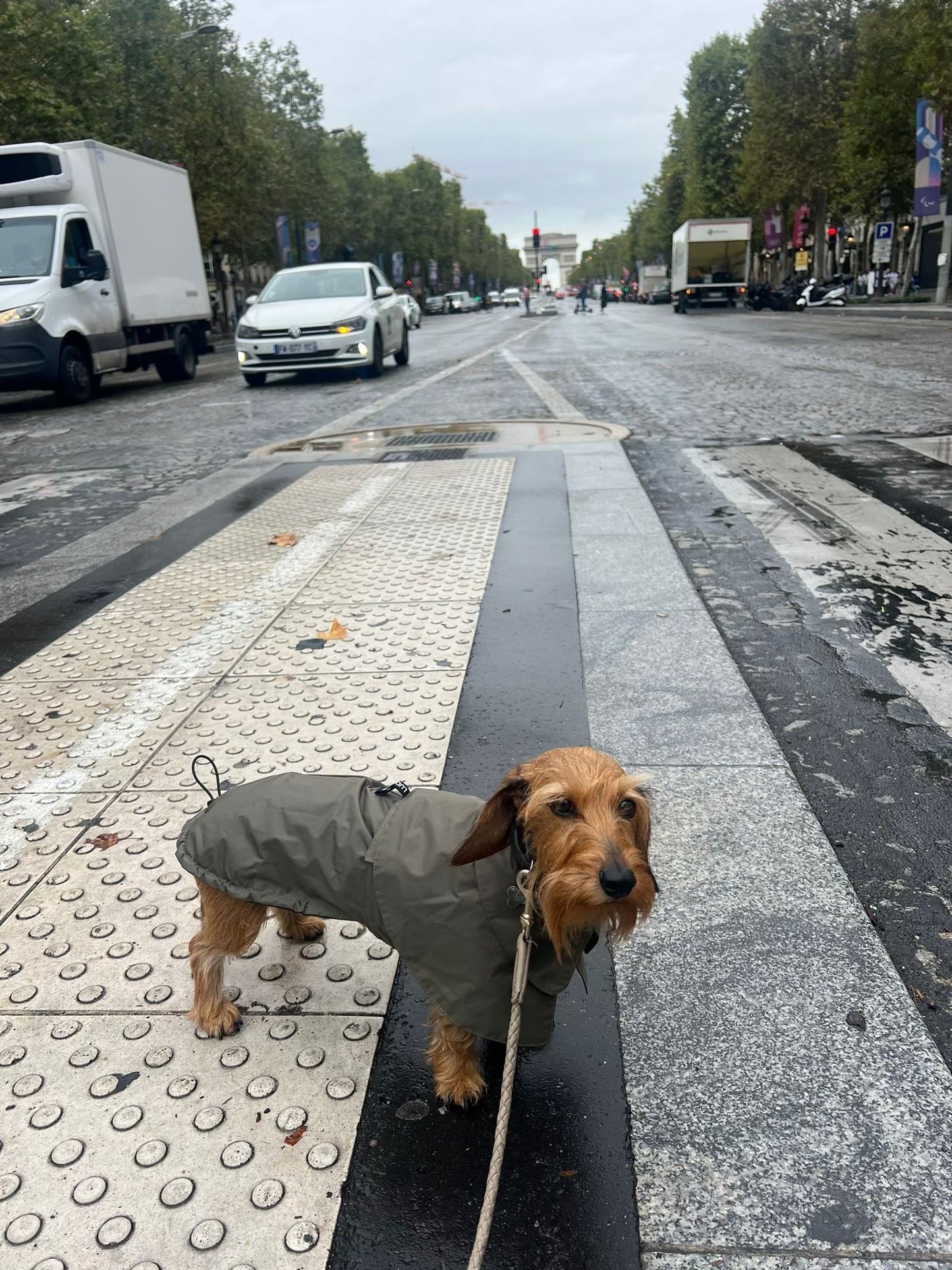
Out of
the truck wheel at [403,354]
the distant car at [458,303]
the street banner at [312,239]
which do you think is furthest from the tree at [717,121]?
the truck wheel at [403,354]

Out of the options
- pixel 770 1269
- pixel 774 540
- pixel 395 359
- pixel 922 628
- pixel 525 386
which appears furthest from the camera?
pixel 395 359

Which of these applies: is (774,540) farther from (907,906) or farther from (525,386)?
(525,386)

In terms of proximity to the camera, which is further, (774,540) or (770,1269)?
(774,540)

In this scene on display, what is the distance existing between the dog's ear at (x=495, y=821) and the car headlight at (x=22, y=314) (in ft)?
51.4

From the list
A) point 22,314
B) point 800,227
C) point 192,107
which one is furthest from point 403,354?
point 800,227

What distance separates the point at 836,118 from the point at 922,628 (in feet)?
180

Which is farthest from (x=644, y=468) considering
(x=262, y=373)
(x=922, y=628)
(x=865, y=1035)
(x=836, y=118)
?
(x=836, y=118)

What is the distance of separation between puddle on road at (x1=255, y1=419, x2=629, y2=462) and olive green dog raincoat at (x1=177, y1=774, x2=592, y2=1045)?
7.44m

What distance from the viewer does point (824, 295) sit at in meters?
52.5

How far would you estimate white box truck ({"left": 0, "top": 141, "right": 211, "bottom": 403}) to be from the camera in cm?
1538

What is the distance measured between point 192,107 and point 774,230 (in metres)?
43.0

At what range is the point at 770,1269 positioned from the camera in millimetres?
1716

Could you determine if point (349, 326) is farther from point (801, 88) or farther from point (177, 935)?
point (801, 88)

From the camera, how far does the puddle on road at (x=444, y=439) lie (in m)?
9.83
